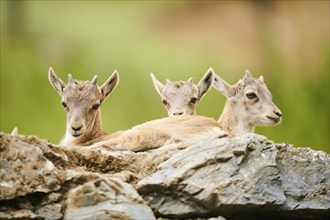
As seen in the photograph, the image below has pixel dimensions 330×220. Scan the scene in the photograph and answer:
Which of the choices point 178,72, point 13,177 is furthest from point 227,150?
point 178,72

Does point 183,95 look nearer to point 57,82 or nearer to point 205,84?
point 205,84

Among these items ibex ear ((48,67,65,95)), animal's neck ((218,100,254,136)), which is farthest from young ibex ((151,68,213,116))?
ibex ear ((48,67,65,95))

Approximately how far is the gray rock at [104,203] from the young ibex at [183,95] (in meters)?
5.65

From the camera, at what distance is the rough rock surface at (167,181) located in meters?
7.44

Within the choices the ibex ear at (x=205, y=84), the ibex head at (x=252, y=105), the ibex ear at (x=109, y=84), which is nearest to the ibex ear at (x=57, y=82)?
the ibex ear at (x=109, y=84)

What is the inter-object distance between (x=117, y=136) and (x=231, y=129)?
2.69 m

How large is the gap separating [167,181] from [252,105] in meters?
5.23

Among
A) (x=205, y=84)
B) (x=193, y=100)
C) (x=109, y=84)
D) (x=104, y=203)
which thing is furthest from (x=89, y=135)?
(x=104, y=203)

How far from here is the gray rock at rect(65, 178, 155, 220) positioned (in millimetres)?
7281

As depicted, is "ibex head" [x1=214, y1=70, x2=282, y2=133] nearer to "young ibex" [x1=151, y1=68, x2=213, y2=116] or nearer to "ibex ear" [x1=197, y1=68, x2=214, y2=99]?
"young ibex" [x1=151, y1=68, x2=213, y2=116]

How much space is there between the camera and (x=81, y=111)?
1152 centimetres

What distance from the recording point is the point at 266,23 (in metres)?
20.7

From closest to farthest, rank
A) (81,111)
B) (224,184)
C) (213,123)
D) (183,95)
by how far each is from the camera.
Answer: (224,184) → (213,123) → (81,111) → (183,95)

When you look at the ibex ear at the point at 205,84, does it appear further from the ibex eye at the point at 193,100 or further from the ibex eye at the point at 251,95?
the ibex eye at the point at 251,95
